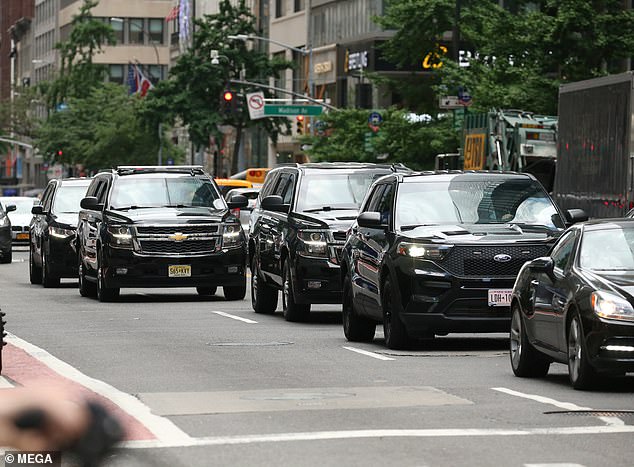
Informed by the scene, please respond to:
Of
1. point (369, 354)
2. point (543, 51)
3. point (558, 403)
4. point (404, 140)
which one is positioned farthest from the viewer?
point (404, 140)

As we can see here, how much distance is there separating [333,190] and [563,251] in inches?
348

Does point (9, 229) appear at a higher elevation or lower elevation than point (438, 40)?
lower

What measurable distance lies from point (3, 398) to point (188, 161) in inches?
4758

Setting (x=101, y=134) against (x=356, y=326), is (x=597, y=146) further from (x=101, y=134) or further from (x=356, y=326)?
(x=101, y=134)

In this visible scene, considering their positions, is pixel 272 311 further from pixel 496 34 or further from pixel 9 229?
pixel 496 34

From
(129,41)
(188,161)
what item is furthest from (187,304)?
(129,41)

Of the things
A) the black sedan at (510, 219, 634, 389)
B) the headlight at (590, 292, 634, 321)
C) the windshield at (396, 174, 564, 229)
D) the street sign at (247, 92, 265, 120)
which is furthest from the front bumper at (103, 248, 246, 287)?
the street sign at (247, 92, 265, 120)

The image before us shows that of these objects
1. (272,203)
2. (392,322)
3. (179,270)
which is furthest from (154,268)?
(392,322)

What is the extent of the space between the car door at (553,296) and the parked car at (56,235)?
17.8 meters

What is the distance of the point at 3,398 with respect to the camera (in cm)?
207

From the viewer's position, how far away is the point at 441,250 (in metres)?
15.2

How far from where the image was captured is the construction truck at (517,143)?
4019cm

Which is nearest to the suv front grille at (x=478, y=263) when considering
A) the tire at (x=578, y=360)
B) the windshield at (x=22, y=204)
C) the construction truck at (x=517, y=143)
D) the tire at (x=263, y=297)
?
the tire at (x=578, y=360)

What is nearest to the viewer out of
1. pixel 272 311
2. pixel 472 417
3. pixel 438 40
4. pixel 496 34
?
pixel 472 417
